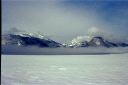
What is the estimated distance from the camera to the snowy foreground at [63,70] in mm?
2902

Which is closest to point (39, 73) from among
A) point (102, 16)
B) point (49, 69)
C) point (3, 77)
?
point (49, 69)

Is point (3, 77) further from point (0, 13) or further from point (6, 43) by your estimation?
point (0, 13)

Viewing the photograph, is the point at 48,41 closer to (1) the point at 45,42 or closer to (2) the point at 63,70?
(1) the point at 45,42

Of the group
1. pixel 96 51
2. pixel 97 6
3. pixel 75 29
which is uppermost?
pixel 97 6

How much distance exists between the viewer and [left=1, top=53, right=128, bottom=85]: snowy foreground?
9.52ft

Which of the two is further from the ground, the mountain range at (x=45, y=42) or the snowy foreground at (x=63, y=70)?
the mountain range at (x=45, y=42)

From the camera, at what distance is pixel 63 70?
292 cm

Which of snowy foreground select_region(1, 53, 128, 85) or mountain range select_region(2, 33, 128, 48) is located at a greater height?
mountain range select_region(2, 33, 128, 48)

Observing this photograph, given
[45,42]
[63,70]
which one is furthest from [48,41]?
[63,70]

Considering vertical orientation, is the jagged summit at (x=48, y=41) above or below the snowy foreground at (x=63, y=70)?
above

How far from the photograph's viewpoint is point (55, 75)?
2914mm

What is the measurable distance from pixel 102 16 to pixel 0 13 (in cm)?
82

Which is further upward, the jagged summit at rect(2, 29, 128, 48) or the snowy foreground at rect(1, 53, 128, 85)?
the jagged summit at rect(2, 29, 128, 48)

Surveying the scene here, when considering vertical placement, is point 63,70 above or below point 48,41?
below
